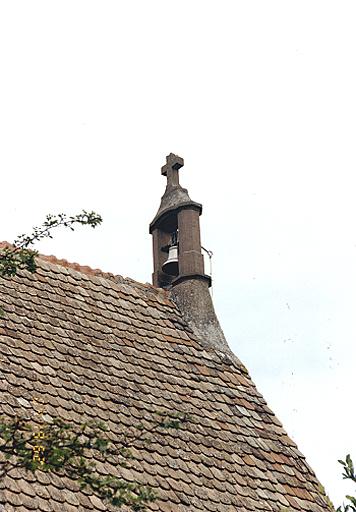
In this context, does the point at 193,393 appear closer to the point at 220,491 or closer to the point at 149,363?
the point at 149,363

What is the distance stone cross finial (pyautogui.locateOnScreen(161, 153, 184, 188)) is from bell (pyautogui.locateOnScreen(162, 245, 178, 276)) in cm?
99

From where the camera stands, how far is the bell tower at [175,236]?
1161cm

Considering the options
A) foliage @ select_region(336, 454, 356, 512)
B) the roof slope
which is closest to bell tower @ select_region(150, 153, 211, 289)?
the roof slope

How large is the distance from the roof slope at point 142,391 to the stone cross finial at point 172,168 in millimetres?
2164

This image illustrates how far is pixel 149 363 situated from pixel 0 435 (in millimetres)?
4924

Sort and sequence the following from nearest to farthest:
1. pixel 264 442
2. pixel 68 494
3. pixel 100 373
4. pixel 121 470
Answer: pixel 68 494 < pixel 121 470 < pixel 100 373 < pixel 264 442

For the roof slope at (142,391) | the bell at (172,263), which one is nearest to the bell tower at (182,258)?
→ the bell at (172,263)

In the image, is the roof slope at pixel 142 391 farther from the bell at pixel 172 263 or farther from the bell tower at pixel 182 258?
the bell at pixel 172 263

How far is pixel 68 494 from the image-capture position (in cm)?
684

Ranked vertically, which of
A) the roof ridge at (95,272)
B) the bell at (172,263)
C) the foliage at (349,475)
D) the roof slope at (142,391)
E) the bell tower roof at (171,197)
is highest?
the bell tower roof at (171,197)

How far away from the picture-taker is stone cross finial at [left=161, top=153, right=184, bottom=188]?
12.6m

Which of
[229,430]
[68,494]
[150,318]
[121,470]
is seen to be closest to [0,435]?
[68,494]

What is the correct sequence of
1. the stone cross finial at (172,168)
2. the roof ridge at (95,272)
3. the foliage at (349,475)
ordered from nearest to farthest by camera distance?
the foliage at (349,475), the roof ridge at (95,272), the stone cross finial at (172,168)

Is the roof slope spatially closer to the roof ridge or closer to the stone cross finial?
the roof ridge
